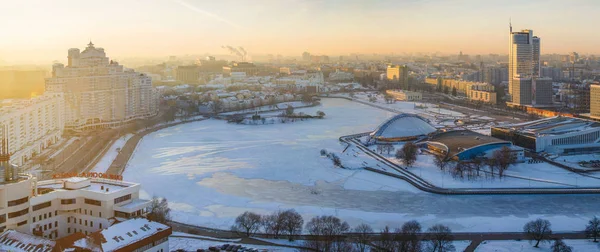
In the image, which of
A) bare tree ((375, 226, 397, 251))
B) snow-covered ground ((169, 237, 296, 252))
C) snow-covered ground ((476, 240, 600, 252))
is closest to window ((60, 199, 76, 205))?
snow-covered ground ((169, 237, 296, 252))

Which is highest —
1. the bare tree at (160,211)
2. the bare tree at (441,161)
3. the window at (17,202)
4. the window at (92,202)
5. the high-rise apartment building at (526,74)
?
the high-rise apartment building at (526,74)

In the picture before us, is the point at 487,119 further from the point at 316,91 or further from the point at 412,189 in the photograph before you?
the point at 316,91

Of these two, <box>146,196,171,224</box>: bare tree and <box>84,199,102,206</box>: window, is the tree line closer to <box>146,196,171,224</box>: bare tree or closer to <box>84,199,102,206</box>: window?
<box>146,196,171,224</box>: bare tree

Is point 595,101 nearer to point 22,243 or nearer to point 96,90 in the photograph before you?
point 96,90

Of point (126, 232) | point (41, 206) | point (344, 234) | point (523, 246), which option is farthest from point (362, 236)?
point (41, 206)

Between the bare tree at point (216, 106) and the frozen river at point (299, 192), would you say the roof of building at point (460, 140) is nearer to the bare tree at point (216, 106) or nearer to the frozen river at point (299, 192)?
the frozen river at point (299, 192)

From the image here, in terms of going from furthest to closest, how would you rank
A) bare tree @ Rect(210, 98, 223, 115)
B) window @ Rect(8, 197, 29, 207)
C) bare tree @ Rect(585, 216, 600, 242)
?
bare tree @ Rect(210, 98, 223, 115), bare tree @ Rect(585, 216, 600, 242), window @ Rect(8, 197, 29, 207)

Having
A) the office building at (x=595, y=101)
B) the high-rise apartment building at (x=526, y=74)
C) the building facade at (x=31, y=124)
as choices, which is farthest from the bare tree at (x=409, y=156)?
the high-rise apartment building at (x=526, y=74)
